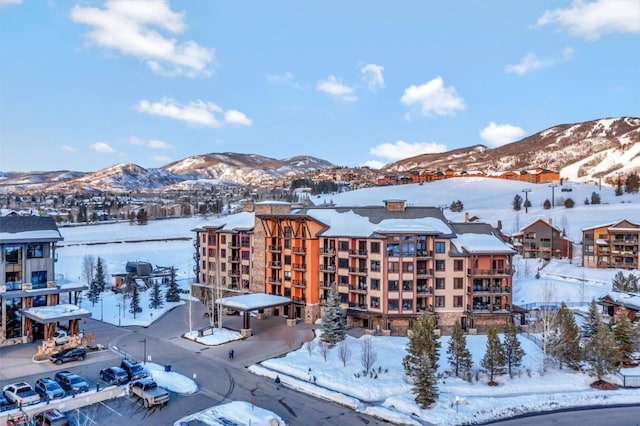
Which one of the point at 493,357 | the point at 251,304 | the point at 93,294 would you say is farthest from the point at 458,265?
the point at 93,294

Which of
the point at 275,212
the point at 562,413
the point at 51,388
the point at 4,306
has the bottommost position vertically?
the point at 562,413

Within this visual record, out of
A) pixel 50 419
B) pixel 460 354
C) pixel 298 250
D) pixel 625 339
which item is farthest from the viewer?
pixel 298 250

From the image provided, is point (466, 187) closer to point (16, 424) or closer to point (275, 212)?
point (275, 212)

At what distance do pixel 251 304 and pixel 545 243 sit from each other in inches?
2234

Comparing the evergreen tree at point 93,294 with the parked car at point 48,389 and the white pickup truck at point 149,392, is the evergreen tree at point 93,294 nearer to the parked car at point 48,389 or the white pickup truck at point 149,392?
the parked car at point 48,389

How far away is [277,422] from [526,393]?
16.6 meters

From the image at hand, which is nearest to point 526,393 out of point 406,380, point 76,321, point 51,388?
point 406,380

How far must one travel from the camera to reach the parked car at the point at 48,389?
2603cm

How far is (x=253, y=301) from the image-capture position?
43.0m

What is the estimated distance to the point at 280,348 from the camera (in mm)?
36812

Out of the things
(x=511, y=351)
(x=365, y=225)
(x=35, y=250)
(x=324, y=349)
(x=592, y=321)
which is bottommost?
(x=324, y=349)

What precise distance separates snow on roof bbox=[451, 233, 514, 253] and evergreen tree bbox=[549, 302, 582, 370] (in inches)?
378

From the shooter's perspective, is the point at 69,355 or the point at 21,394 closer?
the point at 21,394

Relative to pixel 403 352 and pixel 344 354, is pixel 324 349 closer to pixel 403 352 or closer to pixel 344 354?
pixel 344 354
